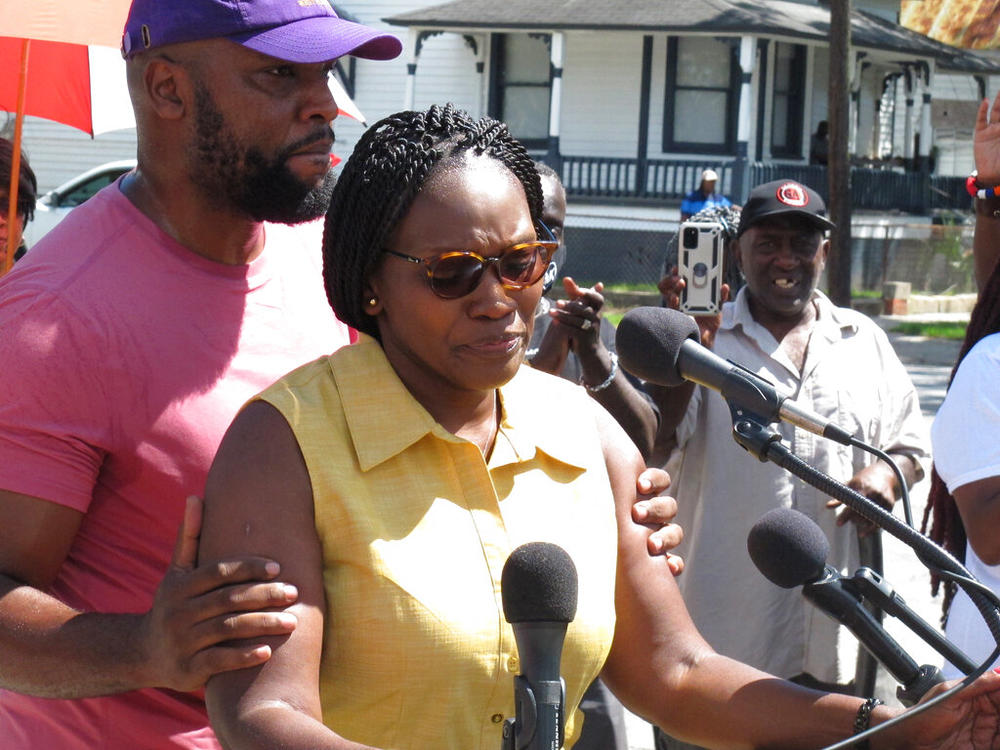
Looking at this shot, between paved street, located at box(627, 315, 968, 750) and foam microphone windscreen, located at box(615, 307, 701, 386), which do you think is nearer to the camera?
foam microphone windscreen, located at box(615, 307, 701, 386)

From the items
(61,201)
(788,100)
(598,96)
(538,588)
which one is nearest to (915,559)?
(538,588)

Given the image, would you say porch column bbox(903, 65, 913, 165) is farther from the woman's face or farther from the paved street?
the woman's face

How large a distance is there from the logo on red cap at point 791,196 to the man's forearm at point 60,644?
11.9 ft

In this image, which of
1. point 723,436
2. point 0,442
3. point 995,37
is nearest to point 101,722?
point 0,442

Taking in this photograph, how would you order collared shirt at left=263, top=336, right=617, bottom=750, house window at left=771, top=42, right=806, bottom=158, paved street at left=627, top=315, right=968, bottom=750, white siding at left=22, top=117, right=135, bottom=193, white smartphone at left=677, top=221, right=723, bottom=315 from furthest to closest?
1. white siding at left=22, top=117, right=135, bottom=193
2. house window at left=771, top=42, right=806, bottom=158
3. paved street at left=627, top=315, right=968, bottom=750
4. white smartphone at left=677, top=221, right=723, bottom=315
5. collared shirt at left=263, top=336, right=617, bottom=750

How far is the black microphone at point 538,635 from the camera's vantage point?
1.66 m

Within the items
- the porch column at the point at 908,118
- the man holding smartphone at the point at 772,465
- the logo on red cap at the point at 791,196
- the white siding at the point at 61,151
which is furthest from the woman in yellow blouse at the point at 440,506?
the porch column at the point at 908,118

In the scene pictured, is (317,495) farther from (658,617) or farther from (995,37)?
(995,37)

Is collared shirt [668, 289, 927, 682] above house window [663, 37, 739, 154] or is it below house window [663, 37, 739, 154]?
below

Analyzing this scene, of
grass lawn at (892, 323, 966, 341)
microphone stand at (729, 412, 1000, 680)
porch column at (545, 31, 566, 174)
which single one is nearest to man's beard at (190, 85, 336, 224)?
microphone stand at (729, 412, 1000, 680)

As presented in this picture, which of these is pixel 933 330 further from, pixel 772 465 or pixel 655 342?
pixel 655 342

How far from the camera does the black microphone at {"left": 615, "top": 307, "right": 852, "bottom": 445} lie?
2.05 metres

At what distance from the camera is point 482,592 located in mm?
2162

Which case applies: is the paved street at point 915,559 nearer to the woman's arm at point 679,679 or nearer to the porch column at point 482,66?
the woman's arm at point 679,679
